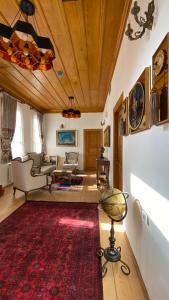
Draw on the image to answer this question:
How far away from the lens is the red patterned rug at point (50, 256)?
5.23 feet

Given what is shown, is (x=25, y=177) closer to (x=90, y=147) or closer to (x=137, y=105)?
(x=137, y=105)

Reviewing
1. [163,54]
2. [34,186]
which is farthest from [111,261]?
[34,186]

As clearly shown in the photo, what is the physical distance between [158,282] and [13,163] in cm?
375

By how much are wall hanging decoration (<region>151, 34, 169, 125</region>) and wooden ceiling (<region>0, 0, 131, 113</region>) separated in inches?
55.0

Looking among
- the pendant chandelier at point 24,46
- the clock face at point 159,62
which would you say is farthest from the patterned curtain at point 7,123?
the clock face at point 159,62

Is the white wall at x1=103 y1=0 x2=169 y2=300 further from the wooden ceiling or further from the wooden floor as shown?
the wooden ceiling

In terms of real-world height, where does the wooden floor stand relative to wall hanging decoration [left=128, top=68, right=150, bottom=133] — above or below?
below

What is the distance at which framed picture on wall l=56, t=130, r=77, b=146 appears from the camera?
328 inches

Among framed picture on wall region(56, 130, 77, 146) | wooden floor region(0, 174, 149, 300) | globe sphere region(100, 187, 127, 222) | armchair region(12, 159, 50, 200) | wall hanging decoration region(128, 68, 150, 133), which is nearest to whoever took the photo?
wall hanging decoration region(128, 68, 150, 133)

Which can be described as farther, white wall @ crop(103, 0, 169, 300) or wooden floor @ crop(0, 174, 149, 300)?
wooden floor @ crop(0, 174, 149, 300)

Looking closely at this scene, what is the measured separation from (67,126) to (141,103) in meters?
6.94

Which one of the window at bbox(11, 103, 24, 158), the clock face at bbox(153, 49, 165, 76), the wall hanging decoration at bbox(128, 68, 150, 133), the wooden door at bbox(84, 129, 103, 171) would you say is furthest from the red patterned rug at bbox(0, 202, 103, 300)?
the wooden door at bbox(84, 129, 103, 171)

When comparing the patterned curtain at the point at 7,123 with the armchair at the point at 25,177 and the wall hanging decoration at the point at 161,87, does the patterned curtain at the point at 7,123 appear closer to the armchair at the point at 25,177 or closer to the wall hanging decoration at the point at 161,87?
the armchair at the point at 25,177

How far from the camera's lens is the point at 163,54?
3.65 ft
